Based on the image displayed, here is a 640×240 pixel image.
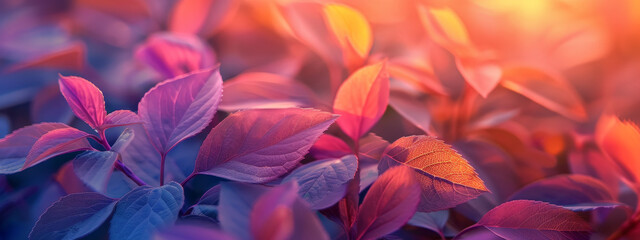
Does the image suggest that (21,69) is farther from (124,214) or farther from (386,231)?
(386,231)

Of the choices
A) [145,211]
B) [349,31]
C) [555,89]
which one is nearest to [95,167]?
[145,211]

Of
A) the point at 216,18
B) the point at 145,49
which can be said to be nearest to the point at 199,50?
the point at 145,49

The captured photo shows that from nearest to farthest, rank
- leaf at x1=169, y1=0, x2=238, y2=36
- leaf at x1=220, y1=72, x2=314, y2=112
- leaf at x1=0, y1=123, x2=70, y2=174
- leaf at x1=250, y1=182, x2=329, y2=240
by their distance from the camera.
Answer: leaf at x1=250, y1=182, x2=329, y2=240 < leaf at x1=0, y1=123, x2=70, y2=174 < leaf at x1=220, y1=72, x2=314, y2=112 < leaf at x1=169, y1=0, x2=238, y2=36

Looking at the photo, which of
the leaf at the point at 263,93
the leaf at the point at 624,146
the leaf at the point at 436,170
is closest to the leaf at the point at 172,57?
the leaf at the point at 263,93

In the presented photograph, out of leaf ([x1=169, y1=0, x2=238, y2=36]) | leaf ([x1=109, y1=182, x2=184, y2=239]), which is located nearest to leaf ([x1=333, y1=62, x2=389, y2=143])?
leaf ([x1=109, y1=182, x2=184, y2=239])

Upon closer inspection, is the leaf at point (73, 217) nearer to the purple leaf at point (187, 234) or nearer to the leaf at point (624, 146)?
the purple leaf at point (187, 234)

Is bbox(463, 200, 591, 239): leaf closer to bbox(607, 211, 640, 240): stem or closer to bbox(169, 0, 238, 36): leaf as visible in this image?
bbox(607, 211, 640, 240): stem
